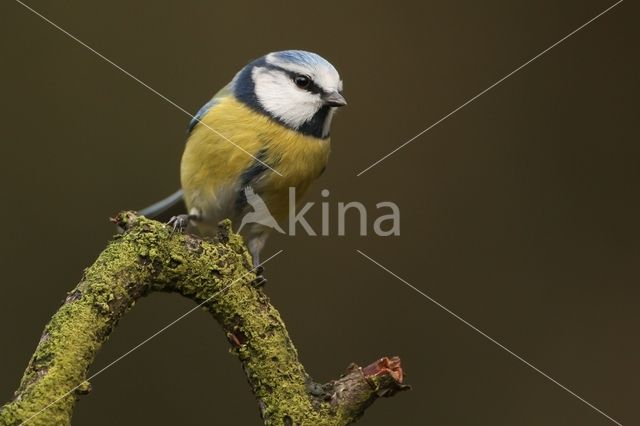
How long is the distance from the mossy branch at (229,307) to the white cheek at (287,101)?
68cm

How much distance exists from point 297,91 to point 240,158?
0.65ft

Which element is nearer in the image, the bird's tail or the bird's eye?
the bird's eye

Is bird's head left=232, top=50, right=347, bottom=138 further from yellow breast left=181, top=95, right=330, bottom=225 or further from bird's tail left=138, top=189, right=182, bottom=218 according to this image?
bird's tail left=138, top=189, right=182, bottom=218

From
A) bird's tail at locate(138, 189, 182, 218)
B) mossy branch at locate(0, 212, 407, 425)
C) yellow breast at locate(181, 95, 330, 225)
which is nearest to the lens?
mossy branch at locate(0, 212, 407, 425)

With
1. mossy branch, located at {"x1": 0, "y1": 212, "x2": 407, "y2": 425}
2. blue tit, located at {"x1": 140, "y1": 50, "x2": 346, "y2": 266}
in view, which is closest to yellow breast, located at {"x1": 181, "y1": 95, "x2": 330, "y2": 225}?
blue tit, located at {"x1": 140, "y1": 50, "x2": 346, "y2": 266}

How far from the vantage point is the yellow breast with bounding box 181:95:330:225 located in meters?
1.74

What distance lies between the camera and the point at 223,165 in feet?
5.72

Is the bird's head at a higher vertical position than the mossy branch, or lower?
higher

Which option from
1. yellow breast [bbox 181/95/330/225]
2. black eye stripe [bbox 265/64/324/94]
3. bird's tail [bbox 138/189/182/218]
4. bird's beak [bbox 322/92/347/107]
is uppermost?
black eye stripe [bbox 265/64/324/94]

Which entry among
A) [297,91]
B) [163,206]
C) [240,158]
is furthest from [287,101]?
[163,206]

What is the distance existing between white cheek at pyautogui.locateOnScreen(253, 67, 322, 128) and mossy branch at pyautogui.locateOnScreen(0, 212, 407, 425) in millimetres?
683

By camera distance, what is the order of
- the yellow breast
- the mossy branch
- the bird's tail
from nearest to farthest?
the mossy branch, the yellow breast, the bird's tail

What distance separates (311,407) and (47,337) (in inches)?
13.4

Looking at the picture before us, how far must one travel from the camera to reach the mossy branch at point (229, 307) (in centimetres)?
98
